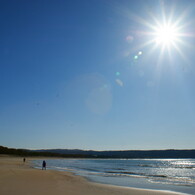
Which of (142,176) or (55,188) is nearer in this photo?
(55,188)

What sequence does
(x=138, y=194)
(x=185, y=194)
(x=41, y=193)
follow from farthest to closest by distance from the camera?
1. (x=185, y=194)
2. (x=138, y=194)
3. (x=41, y=193)

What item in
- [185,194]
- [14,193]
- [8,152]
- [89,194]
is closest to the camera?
[14,193]

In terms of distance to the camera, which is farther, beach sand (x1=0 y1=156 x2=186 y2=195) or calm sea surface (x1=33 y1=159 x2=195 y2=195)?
calm sea surface (x1=33 y1=159 x2=195 y2=195)

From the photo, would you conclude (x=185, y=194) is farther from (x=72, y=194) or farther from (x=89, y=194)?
(x=72, y=194)

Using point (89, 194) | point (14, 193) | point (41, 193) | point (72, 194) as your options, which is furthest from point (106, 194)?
point (14, 193)

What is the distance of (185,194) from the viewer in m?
17.3

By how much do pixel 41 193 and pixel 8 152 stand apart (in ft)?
449

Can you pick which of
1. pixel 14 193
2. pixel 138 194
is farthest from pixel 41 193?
pixel 138 194

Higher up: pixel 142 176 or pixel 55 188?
pixel 142 176

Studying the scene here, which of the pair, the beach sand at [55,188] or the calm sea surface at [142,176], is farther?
the calm sea surface at [142,176]

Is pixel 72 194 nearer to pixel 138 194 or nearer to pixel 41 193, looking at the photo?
pixel 41 193

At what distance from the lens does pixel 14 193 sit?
12367 millimetres

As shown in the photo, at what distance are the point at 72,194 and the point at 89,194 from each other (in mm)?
1155

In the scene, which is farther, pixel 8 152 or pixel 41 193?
pixel 8 152
